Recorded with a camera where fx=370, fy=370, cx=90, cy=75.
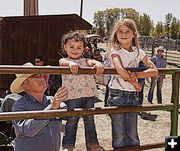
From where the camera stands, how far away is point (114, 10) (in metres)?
105

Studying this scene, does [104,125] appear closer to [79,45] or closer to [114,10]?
[79,45]

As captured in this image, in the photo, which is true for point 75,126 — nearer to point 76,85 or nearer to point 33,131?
point 76,85

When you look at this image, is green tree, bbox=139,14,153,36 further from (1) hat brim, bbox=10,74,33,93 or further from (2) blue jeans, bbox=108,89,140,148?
(1) hat brim, bbox=10,74,33,93

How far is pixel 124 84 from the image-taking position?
308cm

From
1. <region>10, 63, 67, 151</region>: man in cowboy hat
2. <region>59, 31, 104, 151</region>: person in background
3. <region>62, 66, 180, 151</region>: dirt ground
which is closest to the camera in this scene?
<region>10, 63, 67, 151</region>: man in cowboy hat

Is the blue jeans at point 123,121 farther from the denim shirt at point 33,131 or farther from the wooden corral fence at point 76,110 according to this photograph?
the denim shirt at point 33,131

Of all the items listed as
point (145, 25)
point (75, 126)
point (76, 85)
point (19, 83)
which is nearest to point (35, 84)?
point (19, 83)

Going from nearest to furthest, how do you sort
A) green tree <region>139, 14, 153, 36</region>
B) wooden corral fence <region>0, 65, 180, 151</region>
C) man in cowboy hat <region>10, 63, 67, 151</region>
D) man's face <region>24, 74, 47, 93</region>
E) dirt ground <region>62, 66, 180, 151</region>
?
wooden corral fence <region>0, 65, 180, 151</region>
man in cowboy hat <region>10, 63, 67, 151</region>
man's face <region>24, 74, 47, 93</region>
dirt ground <region>62, 66, 180, 151</region>
green tree <region>139, 14, 153, 36</region>

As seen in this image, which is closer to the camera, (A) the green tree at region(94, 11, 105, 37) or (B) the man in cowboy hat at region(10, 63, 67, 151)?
(B) the man in cowboy hat at region(10, 63, 67, 151)

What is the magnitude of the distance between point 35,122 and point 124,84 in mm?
907

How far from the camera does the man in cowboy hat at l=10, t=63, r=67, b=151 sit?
252cm

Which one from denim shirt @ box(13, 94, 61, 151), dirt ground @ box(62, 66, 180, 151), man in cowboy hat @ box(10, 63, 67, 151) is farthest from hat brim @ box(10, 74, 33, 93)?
dirt ground @ box(62, 66, 180, 151)

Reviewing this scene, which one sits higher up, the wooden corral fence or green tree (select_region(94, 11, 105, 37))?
green tree (select_region(94, 11, 105, 37))

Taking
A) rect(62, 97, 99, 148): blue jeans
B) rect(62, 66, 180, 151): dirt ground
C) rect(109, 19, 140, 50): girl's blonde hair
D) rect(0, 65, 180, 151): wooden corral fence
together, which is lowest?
rect(62, 66, 180, 151): dirt ground
